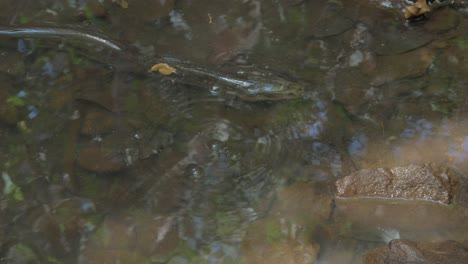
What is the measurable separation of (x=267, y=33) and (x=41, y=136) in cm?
204

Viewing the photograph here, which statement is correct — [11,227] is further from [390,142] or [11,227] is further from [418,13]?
[418,13]

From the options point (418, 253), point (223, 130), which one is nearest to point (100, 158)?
point (223, 130)

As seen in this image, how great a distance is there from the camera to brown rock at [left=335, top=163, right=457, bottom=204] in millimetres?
3213

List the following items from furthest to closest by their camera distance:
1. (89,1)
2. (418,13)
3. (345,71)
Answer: (89,1) → (418,13) → (345,71)

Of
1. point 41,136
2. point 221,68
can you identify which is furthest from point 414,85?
point 41,136

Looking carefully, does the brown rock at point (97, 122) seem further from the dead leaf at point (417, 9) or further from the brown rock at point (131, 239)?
the dead leaf at point (417, 9)

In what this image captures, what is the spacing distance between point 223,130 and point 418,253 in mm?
1610

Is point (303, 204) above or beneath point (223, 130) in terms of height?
beneath

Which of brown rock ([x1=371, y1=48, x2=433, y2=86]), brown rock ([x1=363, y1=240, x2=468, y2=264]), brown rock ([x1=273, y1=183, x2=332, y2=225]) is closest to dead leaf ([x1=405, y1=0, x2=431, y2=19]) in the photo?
brown rock ([x1=371, y1=48, x2=433, y2=86])

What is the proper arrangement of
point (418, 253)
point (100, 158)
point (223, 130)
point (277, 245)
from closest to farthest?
point (418, 253) < point (277, 245) < point (100, 158) < point (223, 130)

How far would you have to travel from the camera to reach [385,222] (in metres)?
3.17

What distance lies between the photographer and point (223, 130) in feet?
12.5

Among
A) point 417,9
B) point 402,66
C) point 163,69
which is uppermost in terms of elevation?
point 417,9

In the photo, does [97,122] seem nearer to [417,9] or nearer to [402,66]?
[402,66]
